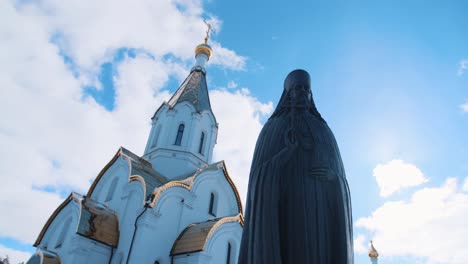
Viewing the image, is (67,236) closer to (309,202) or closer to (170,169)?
(170,169)

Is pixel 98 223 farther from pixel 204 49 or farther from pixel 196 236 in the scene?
pixel 204 49

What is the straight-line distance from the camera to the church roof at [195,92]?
2009cm

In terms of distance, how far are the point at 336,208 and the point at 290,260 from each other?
64cm

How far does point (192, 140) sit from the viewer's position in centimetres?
1858

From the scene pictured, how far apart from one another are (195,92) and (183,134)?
329cm

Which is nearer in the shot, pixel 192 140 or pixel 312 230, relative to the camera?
pixel 312 230

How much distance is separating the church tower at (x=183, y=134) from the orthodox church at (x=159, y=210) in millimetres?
55

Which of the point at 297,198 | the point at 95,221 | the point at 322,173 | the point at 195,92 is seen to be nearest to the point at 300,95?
the point at 322,173

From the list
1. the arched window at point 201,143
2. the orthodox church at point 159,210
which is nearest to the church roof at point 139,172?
the orthodox church at point 159,210

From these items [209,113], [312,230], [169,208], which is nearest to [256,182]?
[312,230]

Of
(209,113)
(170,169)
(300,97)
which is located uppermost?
(209,113)

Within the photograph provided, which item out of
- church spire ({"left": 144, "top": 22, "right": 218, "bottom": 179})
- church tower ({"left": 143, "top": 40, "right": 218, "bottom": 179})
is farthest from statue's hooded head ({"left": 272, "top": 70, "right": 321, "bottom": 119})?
church spire ({"left": 144, "top": 22, "right": 218, "bottom": 179})

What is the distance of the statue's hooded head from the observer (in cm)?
357

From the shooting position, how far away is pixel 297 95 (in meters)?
3.62
